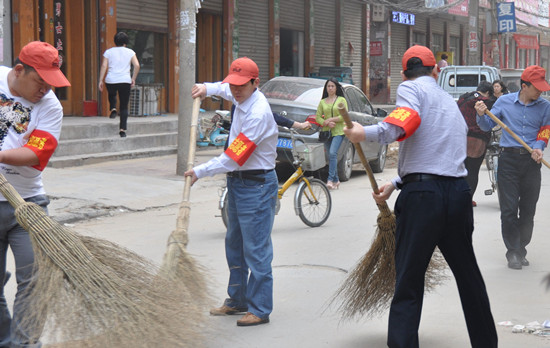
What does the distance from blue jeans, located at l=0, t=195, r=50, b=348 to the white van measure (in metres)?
18.8

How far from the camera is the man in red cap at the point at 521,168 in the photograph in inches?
274

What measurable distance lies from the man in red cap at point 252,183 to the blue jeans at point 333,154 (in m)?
6.50

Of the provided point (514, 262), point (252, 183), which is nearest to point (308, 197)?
point (514, 262)

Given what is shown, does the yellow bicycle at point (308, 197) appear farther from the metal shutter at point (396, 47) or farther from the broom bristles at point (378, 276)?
the metal shutter at point (396, 47)

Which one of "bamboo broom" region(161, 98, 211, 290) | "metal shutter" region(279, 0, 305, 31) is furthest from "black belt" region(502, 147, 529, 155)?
"metal shutter" region(279, 0, 305, 31)

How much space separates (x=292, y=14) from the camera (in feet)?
80.9

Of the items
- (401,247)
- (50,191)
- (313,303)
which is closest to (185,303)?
(401,247)

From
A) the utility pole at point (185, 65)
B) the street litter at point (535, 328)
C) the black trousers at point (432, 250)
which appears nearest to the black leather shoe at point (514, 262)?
the street litter at point (535, 328)

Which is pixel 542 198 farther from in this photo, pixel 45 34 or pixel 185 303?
pixel 45 34

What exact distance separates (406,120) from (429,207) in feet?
1.57

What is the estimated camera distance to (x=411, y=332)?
4.13 metres

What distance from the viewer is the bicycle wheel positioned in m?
8.78

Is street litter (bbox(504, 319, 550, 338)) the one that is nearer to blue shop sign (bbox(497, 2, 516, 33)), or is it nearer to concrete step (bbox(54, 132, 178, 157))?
concrete step (bbox(54, 132, 178, 157))

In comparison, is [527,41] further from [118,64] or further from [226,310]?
[226,310]
